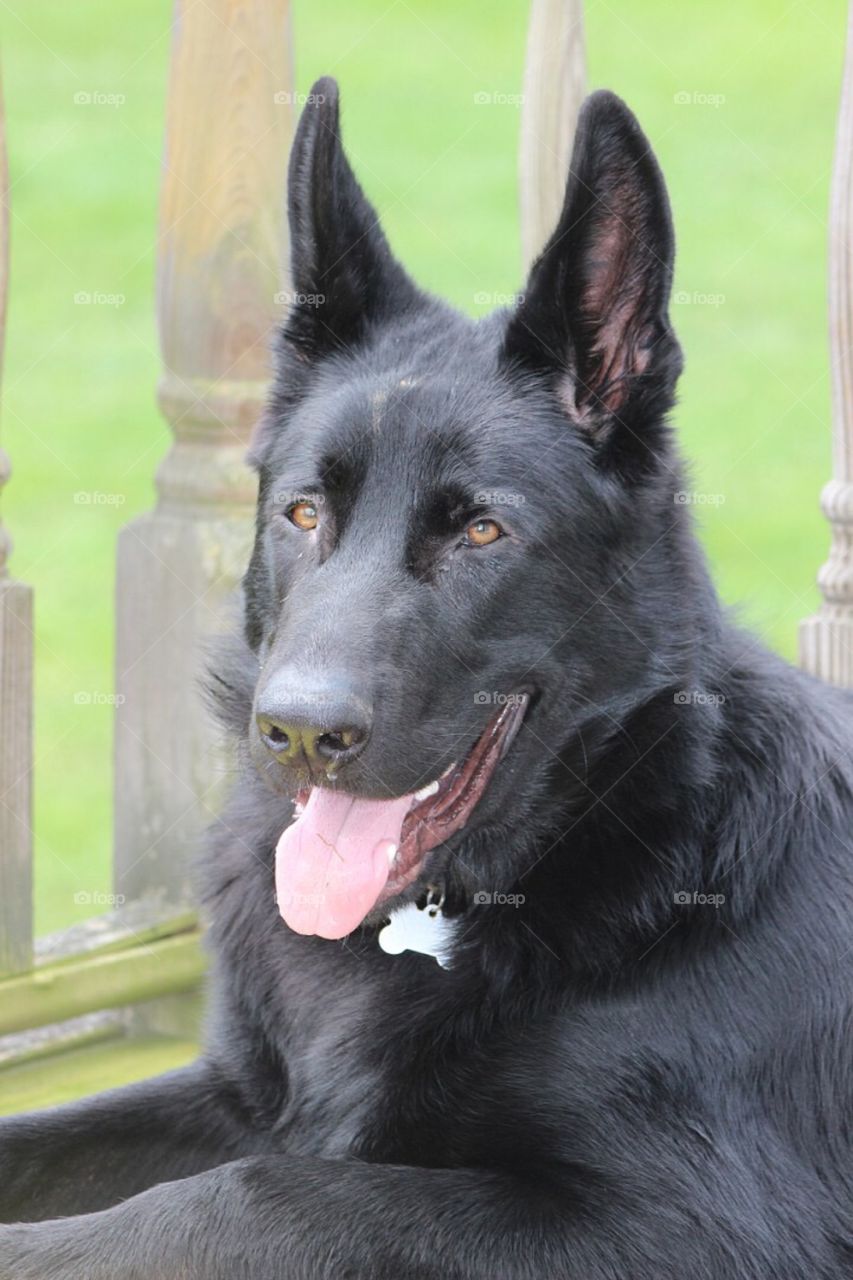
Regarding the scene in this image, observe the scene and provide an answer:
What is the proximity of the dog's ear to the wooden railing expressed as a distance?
86 centimetres

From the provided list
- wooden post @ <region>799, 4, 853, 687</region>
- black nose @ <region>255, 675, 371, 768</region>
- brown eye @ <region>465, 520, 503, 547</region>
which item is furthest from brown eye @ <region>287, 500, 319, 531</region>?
wooden post @ <region>799, 4, 853, 687</region>

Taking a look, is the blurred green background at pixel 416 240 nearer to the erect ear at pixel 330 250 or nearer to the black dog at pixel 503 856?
the black dog at pixel 503 856

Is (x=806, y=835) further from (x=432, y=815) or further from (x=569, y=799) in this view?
(x=432, y=815)

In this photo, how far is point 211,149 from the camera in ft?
11.7

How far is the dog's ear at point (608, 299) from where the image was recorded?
263 centimetres

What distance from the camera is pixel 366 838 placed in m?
2.69

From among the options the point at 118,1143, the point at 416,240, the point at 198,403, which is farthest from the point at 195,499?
the point at 416,240

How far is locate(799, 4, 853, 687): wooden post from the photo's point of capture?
136 inches

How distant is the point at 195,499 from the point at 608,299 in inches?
51.5

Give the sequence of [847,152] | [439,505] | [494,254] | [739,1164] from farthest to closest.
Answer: [494,254], [847,152], [439,505], [739,1164]

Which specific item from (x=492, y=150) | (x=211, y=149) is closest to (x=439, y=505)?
(x=211, y=149)

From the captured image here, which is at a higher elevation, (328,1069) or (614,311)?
(614,311)

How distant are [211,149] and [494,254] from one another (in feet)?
26.2

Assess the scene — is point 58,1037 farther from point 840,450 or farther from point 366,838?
point 840,450
